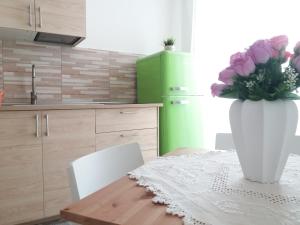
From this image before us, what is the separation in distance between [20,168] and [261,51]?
1812 mm

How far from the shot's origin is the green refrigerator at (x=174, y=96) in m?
2.71

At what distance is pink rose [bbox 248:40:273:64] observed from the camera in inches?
27.5

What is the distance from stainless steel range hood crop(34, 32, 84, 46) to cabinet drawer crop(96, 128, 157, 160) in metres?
0.97

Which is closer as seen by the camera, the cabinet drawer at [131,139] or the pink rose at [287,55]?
the pink rose at [287,55]

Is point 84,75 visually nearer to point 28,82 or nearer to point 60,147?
point 28,82

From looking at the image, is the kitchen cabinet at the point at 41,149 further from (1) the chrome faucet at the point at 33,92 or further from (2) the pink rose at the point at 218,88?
(2) the pink rose at the point at 218,88

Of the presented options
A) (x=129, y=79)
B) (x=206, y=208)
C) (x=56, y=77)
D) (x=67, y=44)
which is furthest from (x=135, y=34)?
(x=206, y=208)

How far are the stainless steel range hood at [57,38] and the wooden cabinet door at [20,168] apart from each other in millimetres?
857

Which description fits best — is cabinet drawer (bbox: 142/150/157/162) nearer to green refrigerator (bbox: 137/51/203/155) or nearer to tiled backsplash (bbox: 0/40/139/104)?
green refrigerator (bbox: 137/51/203/155)

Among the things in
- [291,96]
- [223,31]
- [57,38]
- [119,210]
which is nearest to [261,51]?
[291,96]

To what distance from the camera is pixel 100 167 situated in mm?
971

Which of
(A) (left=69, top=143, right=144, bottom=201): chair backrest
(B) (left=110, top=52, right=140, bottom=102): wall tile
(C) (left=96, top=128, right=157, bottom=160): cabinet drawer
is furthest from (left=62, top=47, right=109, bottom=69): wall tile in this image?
(A) (left=69, top=143, right=144, bottom=201): chair backrest

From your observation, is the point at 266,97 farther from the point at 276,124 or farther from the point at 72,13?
the point at 72,13

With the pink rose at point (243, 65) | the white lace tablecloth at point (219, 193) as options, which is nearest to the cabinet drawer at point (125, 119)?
the white lace tablecloth at point (219, 193)
